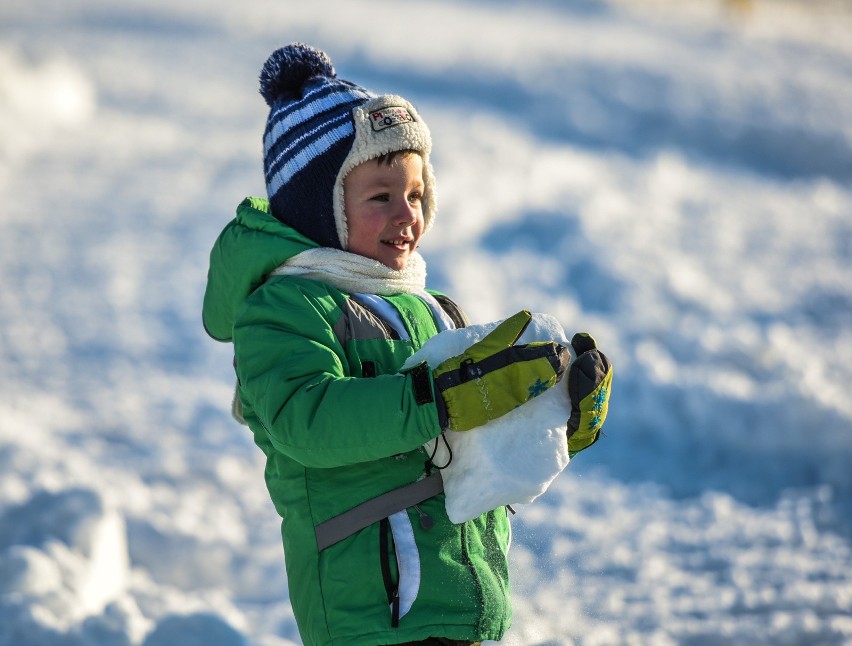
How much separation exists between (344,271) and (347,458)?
42 centimetres

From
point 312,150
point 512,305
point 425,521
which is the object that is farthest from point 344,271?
point 512,305

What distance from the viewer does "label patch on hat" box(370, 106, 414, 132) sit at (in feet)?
6.84

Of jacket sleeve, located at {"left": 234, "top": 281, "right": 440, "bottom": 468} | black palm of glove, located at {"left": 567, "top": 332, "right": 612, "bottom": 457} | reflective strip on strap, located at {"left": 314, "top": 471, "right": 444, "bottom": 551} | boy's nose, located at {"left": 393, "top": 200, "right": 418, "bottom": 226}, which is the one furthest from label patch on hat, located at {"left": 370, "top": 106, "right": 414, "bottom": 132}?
reflective strip on strap, located at {"left": 314, "top": 471, "right": 444, "bottom": 551}

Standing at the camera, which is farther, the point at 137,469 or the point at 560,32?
the point at 560,32

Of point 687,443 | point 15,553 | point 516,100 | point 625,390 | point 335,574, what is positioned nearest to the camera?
point 335,574

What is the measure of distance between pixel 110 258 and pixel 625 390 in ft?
13.0

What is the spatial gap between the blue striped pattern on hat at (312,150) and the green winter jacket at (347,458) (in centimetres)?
7

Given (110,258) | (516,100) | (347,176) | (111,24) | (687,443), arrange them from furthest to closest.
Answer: (111,24) < (516,100) < (110,258) < (687,443) < (347,176)

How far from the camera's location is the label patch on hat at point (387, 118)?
2.08 m

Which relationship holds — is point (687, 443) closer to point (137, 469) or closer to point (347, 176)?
point (137, 469)

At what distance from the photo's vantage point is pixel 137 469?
4.70 metres

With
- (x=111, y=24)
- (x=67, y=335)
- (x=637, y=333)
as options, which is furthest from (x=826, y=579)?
(x=111, y=24)

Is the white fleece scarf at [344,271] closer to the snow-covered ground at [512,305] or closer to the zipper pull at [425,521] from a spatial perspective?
the zipper pull at [425,521]

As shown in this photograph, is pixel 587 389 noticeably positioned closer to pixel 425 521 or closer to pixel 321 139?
pixel 425 521
